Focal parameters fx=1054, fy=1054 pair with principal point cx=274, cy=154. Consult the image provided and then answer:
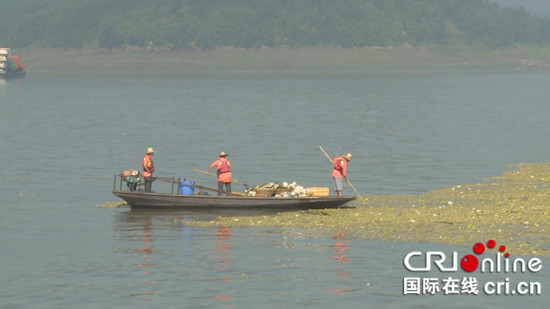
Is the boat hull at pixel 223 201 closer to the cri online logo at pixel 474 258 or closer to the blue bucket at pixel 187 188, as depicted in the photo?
the blue bucket at pixel 187 188

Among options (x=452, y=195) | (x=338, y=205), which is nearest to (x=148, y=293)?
(x=338, y=205)

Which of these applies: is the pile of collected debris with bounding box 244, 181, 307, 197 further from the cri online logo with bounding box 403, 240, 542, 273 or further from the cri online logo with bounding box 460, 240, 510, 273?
the cri online logo with bounding box 460, 240, 510, 273

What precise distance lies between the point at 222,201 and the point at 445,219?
9.73 m

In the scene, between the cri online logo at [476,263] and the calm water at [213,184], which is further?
the cri online logo at [476,263]

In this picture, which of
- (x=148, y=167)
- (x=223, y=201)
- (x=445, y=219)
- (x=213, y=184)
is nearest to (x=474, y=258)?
(x=445, y=219)

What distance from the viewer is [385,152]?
246ft

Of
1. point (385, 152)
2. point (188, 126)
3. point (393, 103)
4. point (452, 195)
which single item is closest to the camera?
point (452, 195)

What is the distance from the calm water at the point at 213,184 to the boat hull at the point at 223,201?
2.34ft

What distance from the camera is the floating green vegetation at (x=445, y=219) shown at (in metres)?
37.5

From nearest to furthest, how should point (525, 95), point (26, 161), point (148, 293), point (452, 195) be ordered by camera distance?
point (148, 293), point (452, 195), point (26, 161), point (525, 95)

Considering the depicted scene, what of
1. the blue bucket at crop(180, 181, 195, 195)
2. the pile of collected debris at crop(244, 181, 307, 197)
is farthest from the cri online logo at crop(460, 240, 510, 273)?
the blue bucket at crop(180, 181, 195, 195)

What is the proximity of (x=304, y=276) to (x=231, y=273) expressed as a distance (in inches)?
92.9

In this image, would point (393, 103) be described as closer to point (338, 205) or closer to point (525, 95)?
point (525, 95)

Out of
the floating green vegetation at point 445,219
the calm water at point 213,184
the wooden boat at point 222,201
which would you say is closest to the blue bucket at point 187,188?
the wooden boat at point 222,201
